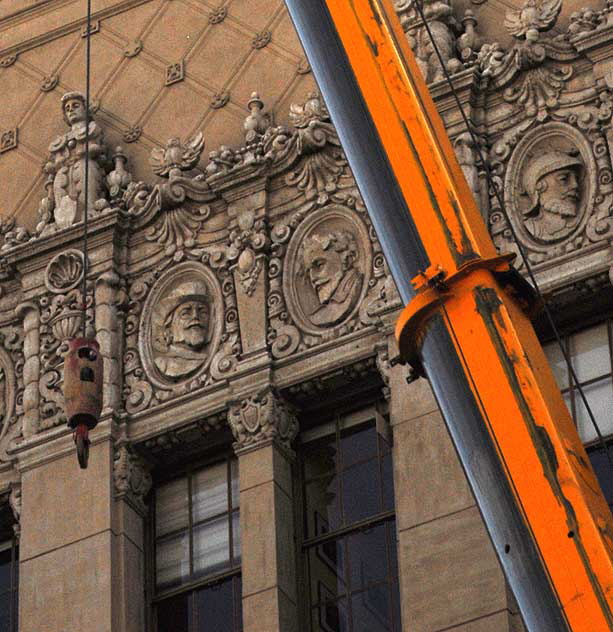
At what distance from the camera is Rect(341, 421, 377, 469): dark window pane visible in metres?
31.2

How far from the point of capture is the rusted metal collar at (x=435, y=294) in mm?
22688

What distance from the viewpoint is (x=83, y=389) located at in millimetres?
27828

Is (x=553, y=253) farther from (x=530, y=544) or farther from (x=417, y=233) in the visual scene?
(x=530, y=544)

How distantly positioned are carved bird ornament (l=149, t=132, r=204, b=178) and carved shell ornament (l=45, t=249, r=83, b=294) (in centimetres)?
138

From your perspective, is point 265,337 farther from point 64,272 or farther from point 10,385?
point 10,385

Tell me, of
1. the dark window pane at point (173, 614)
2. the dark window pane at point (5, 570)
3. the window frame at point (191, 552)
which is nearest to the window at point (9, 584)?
the dark window pane at point (5, 570)

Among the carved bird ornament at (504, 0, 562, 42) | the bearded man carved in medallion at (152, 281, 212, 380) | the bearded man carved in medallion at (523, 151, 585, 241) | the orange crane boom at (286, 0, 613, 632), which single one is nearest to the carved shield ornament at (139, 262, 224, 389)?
the bearded man carved in medallion at (152, 281, 212, 380)

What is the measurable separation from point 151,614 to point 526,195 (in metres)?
6.10

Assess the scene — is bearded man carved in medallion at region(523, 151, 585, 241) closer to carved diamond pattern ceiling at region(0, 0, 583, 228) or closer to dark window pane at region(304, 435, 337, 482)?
carved diamond pattern ceiling at region(0, 0, 583, 228)

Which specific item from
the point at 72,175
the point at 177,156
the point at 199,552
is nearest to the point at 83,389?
the point at 199,552

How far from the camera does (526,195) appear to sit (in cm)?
3116

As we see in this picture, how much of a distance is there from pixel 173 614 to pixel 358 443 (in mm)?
2739

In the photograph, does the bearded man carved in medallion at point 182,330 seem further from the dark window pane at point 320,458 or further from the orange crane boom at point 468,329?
the orange crane boom at point 468,329

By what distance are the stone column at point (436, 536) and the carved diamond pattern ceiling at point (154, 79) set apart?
4.98 meters
